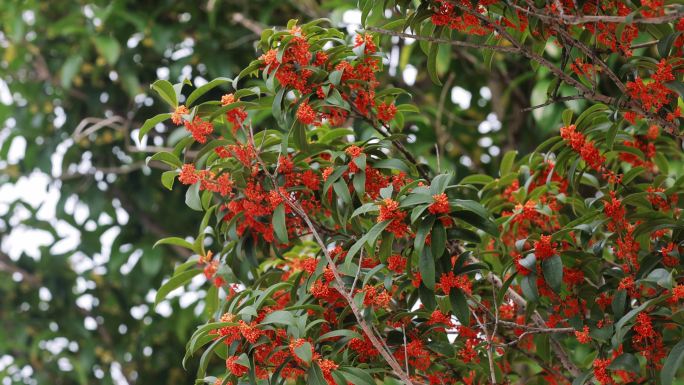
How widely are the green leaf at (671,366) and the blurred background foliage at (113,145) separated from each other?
5.24 ft

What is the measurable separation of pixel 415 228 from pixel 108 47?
1723 mm

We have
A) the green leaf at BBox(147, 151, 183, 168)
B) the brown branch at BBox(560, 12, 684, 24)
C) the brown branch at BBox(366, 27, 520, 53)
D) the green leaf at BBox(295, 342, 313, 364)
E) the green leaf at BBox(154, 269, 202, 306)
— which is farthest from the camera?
the green leaf at BBox(154, 269, 202, 306)

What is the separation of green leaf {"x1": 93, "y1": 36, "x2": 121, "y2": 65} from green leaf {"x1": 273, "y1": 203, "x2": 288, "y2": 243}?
1479mm

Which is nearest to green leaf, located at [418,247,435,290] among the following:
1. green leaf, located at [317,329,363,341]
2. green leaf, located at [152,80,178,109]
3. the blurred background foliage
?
green leaf, located at [317,329,363,341]

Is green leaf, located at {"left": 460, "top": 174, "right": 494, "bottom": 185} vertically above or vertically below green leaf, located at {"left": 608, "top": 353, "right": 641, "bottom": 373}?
below

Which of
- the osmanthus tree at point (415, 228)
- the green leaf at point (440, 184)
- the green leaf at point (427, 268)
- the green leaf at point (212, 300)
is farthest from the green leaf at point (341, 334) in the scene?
the green leaf at point (212, 300)

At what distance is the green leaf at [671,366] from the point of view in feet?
3.48

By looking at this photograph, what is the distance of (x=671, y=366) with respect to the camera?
1069mm

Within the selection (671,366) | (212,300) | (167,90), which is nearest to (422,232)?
(671,366)

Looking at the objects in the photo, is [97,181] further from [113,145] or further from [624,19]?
[624,19]

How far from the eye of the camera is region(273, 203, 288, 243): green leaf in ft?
4.26

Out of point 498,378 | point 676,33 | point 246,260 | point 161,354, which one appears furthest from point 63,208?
point 676,33

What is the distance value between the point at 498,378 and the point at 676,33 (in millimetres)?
614

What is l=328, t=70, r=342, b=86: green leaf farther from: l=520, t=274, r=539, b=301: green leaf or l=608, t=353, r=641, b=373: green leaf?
l=608, t=353, r=641, b=373: green leaf
